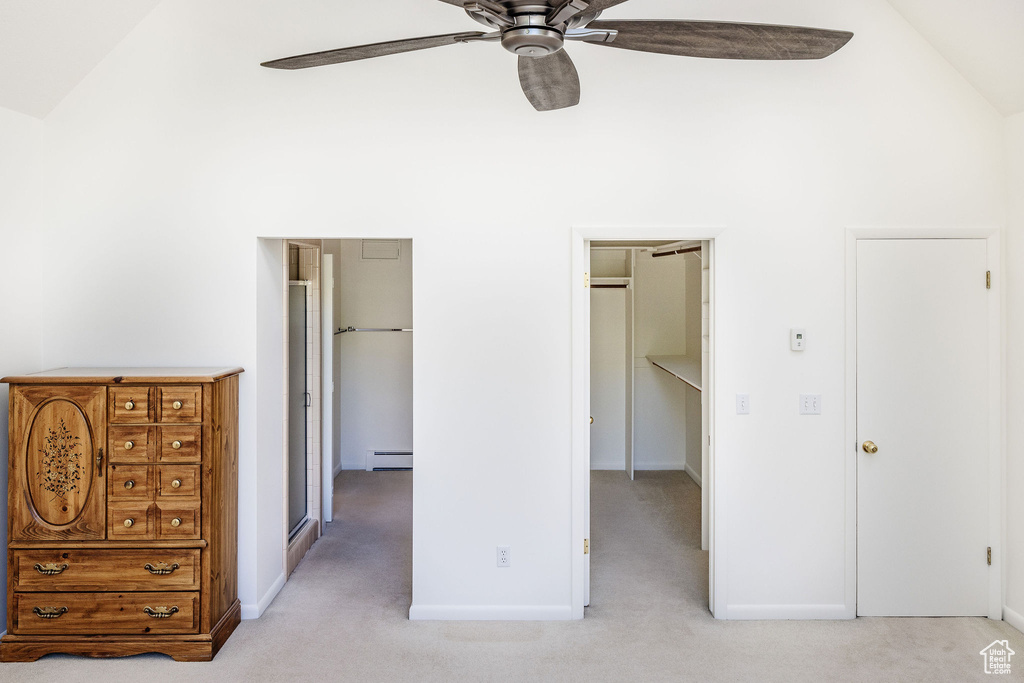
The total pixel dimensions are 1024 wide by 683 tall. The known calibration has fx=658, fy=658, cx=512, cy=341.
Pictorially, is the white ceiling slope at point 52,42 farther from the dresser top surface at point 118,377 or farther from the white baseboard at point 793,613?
the white baseboard at point 793,613

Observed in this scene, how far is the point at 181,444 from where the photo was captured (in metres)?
2.96

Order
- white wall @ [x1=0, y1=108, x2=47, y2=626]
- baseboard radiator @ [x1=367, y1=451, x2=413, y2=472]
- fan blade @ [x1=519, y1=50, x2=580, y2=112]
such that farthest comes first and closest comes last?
baseboard radiator @ [x1=367, y1=451, x2=413, y2=472]
white wall @ [x1=0, y1=108, x2=47, y2=626]
fan blade @ [x1=519, y1=50, x2=580, y2=112]

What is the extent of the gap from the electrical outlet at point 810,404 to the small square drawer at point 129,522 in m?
3.14

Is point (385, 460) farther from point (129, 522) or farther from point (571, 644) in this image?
point (571, 644)

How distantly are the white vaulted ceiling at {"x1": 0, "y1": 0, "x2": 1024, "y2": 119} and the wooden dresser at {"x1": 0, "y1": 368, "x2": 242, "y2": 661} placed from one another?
4.49ft

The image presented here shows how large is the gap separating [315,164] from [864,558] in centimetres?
339

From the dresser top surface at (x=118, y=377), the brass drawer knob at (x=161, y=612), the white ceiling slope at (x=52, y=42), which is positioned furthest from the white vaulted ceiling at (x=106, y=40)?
the brass drawer knob at (x=161, y=612)

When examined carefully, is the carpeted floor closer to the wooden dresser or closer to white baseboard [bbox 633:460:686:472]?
the wooden dresser

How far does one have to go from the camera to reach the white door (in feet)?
10.8

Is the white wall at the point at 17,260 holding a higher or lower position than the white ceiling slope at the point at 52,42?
lower

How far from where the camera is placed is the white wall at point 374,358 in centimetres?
623

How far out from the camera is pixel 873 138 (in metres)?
3.28

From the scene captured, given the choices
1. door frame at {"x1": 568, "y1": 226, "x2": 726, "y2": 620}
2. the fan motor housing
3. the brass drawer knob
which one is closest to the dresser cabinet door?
the brass drawer knob

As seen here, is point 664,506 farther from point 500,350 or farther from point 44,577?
point 44,577
